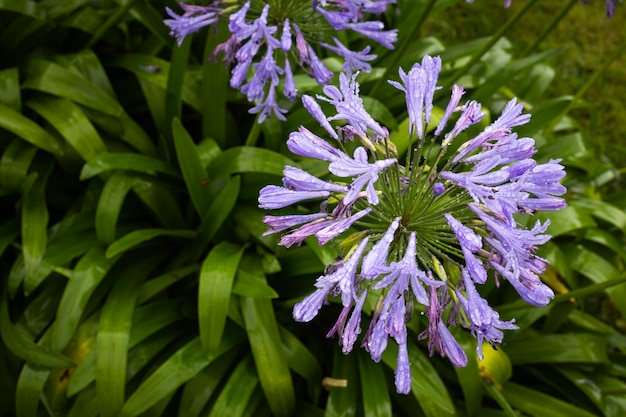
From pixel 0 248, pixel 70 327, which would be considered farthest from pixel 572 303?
pixel 0 248

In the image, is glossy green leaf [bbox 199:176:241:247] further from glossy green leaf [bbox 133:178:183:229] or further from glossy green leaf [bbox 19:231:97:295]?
glossy green leaf [bbox 19:231:97:295]

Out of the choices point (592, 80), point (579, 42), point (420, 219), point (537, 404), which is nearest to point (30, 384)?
point (420, 219)

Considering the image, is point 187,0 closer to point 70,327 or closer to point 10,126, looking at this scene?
point 10,126

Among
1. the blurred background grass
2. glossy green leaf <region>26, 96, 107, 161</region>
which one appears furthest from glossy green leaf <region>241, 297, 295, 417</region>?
the blurred background grass

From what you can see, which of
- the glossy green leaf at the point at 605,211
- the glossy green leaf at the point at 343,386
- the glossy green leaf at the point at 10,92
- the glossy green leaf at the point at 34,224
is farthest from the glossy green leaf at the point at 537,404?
the glossy green leaf at the point at 10,92

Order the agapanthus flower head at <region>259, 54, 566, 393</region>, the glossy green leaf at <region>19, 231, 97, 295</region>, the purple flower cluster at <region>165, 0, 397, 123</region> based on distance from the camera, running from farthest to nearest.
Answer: the glossy green leaf at <region>19, 231, 97, 295</region>, the purple flower cluster at <region>165, 0, 397, 123</region>, the agapanthus flower head at <region>259, 54, 566, 393</region>

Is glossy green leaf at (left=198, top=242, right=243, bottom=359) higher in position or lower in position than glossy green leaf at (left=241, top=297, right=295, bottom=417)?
higher

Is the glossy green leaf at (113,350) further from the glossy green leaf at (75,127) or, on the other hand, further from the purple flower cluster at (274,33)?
the purple flower cluster at (274,33)

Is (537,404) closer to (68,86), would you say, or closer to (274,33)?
(274,33)
